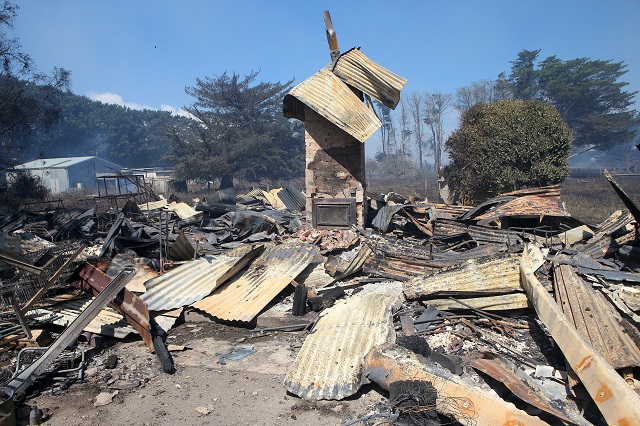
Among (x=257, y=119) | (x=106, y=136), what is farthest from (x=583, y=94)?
(x=106, y=136)

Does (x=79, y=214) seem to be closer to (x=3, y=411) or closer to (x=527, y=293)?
(x=3, y=411)

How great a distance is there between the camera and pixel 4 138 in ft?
77.8

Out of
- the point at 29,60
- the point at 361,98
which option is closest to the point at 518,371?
the point at 361,98

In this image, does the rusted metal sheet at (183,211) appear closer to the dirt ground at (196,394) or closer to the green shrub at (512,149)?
the dirt ground at (196,394)

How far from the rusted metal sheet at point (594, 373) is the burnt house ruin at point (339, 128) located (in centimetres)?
585

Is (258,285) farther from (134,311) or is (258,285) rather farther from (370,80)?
(370,80)

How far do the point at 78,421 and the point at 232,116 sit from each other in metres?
34.2

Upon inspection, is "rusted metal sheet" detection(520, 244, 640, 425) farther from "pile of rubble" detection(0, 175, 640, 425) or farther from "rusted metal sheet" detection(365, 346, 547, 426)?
"rusted metal sheet" detection(365, 346, 547, 426)

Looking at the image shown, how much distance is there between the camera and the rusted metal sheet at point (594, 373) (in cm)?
278

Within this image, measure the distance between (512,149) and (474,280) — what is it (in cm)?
994

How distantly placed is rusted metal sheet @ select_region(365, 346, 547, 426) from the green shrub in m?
11.8

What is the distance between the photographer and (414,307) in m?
5.65

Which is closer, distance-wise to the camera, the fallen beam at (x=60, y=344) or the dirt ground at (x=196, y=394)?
the dirt ground at (x=196, y=394)

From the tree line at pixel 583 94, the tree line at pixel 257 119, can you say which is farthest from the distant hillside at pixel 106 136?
the tree line at pixel 583 94
